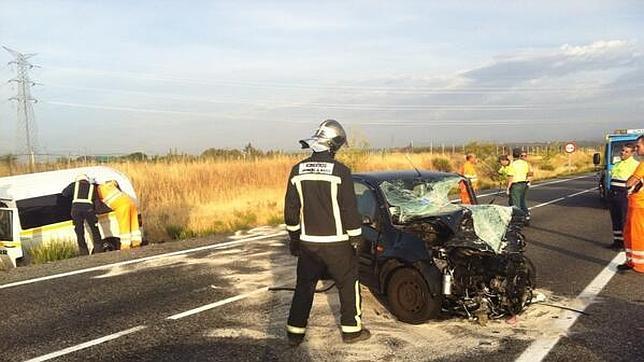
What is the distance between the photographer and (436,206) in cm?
645

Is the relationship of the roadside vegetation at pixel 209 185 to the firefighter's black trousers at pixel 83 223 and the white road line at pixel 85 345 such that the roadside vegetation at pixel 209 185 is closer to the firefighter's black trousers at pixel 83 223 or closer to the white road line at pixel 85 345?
the firefighter's black trousers at pixel 83 223

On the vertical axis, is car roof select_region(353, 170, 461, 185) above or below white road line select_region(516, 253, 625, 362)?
above

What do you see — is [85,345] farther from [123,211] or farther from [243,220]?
[243,220]

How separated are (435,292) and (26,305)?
4817 mm

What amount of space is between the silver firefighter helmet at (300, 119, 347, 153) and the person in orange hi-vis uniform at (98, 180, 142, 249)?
7187mm

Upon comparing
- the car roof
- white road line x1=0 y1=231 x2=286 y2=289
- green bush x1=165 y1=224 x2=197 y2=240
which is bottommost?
green bush x1=165 y1=224 x2=197 y2=240

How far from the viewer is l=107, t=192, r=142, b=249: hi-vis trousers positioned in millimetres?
10961

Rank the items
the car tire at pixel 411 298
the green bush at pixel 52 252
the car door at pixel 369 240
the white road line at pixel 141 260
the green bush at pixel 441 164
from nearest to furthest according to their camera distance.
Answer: the car tire at pixel 411 298 < the car door at pixel 369 240 < the white road line at pixel 141 260 < the green bush at pixel 52 252 < the green bush at pixel 441 164

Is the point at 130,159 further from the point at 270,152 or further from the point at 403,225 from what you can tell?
the point at 403,225

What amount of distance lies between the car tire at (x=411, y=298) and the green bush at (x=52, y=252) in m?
6.96

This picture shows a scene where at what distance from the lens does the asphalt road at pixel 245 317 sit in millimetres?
4848

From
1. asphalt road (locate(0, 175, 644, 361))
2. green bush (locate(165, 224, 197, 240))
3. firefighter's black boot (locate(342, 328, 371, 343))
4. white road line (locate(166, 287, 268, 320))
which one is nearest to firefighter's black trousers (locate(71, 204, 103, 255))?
asphalt road (locate(0, 175, 644, 361))

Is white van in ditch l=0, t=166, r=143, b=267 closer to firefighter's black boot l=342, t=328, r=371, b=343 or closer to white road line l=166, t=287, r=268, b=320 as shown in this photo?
white road line l=166, t=287, r=268, b=320

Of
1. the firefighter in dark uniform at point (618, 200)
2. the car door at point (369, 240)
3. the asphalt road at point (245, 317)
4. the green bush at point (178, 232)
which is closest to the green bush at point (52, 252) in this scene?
the asphalt road at point (245, 317)
